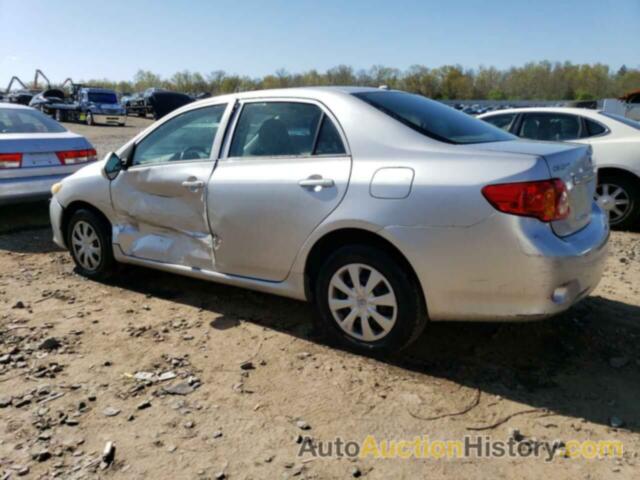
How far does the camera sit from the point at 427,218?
116 inches

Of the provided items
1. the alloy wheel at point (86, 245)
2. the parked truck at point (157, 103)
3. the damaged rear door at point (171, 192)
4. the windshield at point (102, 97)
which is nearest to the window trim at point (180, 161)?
the damaged rear door at point (171, 192)

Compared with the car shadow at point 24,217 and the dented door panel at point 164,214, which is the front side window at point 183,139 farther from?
the car shadow at point 24,217

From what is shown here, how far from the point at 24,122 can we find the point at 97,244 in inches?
140

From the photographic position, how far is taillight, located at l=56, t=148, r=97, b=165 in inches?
277

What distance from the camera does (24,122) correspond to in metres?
7.37

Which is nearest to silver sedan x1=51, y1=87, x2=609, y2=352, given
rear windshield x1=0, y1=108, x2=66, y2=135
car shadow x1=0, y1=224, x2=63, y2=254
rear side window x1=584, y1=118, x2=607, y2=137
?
car shadow x1=0, y1=224, x2=63, y2=254

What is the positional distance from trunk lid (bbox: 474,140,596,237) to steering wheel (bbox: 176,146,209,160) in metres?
2.02

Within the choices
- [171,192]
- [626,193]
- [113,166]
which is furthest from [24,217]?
[626,193]

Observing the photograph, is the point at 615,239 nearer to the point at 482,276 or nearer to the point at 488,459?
the point at 482,276

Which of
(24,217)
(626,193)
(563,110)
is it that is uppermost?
(563,110)

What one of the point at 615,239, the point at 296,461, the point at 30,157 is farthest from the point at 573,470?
the point at 30,157

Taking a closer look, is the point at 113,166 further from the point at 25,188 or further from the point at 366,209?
the point at 25,188

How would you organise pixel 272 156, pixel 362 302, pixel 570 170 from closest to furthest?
pixel 570 170 → pixel 362 302 → pixel 272 156

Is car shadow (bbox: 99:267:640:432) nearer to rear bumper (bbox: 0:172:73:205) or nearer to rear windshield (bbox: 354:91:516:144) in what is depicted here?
rear windshield (bbox: 354:91:516:144)
